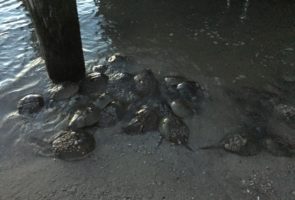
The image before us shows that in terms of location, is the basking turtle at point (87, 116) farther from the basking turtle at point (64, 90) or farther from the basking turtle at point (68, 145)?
the basking turtle at point (64, 90)

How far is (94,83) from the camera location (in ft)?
19.9

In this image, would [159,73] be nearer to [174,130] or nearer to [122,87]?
[122,87]

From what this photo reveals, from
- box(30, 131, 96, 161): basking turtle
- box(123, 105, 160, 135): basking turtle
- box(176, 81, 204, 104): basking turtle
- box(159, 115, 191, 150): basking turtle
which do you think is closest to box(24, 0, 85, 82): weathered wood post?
box(30, 131, 96, 161): basking turtle

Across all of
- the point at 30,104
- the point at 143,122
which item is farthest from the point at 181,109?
the point at 30,104

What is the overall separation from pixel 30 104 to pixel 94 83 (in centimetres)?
102

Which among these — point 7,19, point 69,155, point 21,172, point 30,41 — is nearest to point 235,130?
point 69,155

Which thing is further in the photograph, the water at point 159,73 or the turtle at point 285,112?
the turtle at point 285,112

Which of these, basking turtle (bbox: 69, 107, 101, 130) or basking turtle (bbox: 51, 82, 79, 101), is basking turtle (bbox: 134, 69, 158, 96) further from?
basking turtle (bbox: 51, 82, 79, 101)

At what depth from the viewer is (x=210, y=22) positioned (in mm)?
8016

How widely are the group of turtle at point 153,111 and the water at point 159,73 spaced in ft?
0.51

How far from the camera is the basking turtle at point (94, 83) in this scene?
235 inches

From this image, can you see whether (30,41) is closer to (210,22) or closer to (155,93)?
(155,93)

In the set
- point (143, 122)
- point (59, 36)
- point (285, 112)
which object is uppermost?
point (59, 36)

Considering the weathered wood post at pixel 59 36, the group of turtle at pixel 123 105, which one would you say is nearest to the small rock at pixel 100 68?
the group of turtle at pixel 123 105
